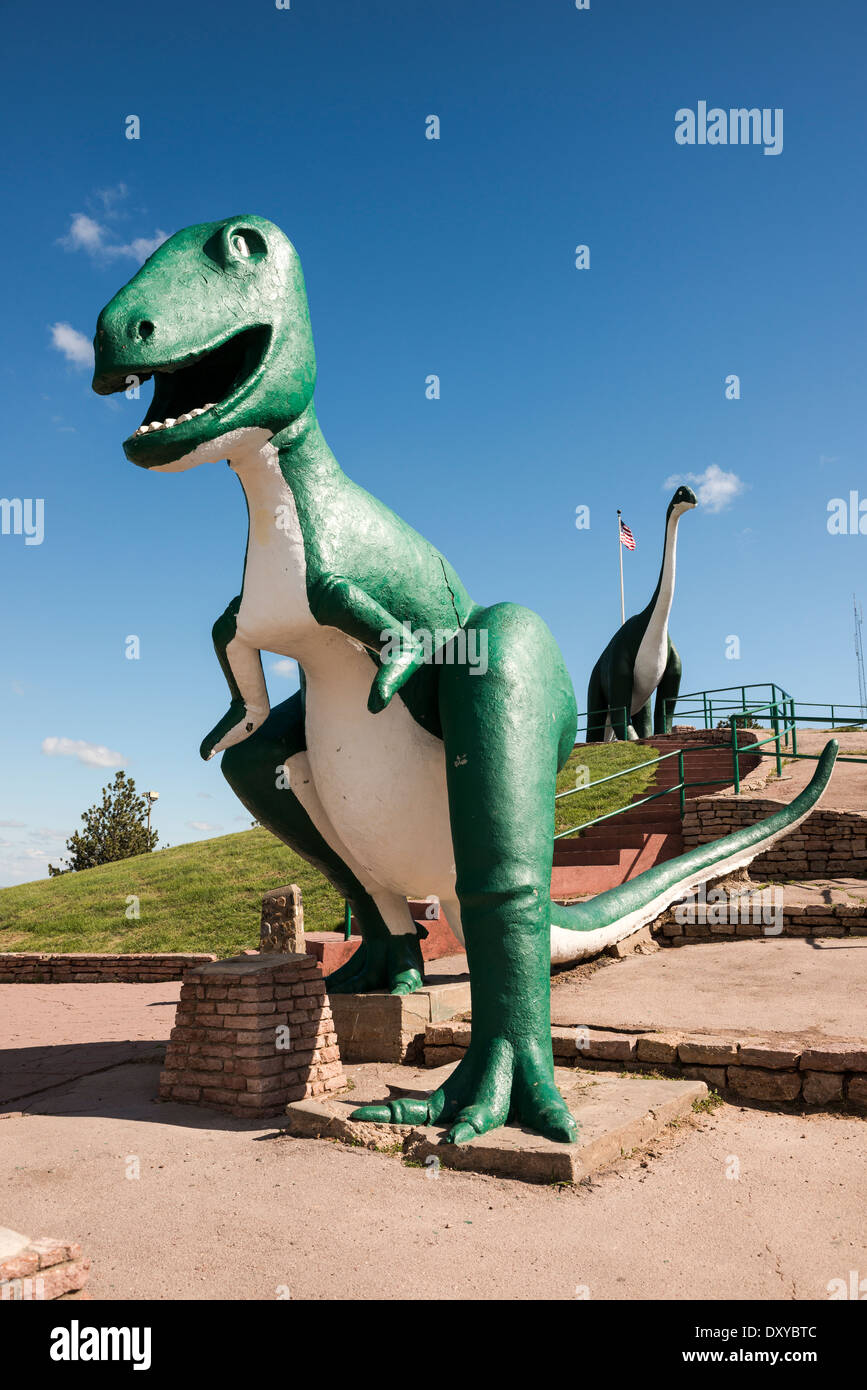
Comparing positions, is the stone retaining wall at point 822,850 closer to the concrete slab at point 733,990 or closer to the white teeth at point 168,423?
the concrete slab at point 733,990

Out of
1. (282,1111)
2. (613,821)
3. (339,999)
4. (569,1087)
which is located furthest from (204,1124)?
(613,821)

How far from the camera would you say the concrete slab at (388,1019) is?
4938 millimetres

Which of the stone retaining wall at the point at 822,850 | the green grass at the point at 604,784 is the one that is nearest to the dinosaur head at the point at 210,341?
the stone retaining wall at the point at 822,850

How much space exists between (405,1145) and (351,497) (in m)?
2.47

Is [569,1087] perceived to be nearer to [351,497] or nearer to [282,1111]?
[282,1111]

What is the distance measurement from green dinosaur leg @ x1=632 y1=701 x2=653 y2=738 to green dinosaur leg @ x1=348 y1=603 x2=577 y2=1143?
53.1 feet

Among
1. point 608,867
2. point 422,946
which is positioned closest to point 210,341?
point 422,946

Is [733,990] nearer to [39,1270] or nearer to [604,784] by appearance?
[39,1270]

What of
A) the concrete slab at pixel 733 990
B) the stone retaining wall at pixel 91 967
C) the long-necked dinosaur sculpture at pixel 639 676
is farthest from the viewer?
the long-necked dinosaur sculpture at pixel 639 676

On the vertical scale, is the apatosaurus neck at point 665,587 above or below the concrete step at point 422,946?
above

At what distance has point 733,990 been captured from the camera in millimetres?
5559

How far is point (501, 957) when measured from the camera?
11.6 feet

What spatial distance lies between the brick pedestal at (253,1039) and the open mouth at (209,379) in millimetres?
2482

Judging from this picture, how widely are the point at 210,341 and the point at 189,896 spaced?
11.0m
